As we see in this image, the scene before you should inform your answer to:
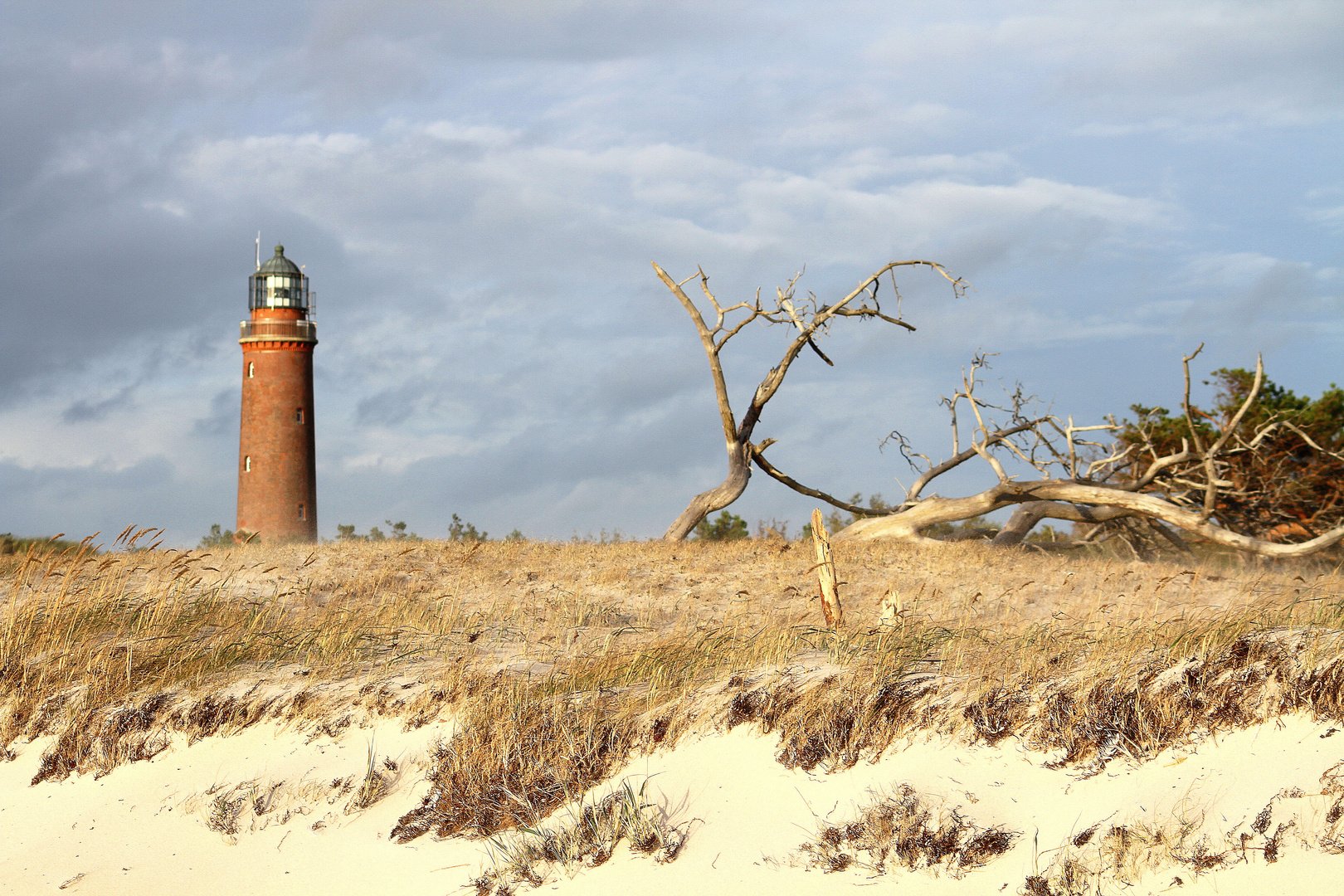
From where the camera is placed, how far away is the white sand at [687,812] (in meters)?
5.32

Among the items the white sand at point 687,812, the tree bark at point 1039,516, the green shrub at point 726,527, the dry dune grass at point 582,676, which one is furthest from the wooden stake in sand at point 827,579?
the green shrub at point 726,527

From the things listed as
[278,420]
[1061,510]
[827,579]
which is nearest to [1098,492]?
[1061,510]

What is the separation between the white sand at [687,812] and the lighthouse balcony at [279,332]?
26892mm

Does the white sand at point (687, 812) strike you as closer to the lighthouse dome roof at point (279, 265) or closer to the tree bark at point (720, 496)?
the tree bark at point (720, 496)

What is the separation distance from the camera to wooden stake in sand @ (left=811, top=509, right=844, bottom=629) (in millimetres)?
9914

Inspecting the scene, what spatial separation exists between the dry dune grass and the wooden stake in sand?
1.60 feet

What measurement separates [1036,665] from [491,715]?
3567 millimetres

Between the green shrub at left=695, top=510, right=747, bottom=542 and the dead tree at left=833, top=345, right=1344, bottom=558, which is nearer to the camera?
the dead tree at left=833, top=345, right=1344, bottom=558

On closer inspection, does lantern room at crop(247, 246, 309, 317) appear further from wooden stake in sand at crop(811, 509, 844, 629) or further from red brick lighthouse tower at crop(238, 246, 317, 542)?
wooden stake in sand at crop(811, 509, 844, 629)

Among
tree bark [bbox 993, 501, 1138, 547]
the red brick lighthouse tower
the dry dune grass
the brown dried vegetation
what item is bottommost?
the brown dried vegetation

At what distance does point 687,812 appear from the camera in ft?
19.8

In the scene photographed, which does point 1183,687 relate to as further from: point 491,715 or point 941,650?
point 491,715

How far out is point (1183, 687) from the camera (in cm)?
596

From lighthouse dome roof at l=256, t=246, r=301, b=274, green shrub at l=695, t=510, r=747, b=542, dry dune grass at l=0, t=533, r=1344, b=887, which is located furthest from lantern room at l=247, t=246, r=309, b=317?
dry dune grass at l=0, t=533, r=1344, b=887
